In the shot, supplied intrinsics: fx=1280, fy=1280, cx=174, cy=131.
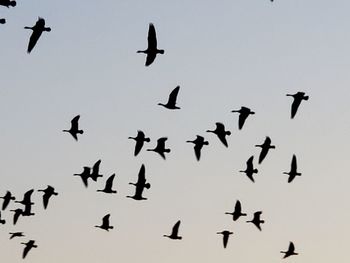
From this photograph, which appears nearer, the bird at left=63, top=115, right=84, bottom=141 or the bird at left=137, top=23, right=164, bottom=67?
the bird at left=137, top=23, right=164, bottom=67

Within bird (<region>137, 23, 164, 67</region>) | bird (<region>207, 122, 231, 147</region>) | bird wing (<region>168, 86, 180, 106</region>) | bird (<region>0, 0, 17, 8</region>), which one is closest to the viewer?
bird (<region>0, 0, 17, 8</region>)

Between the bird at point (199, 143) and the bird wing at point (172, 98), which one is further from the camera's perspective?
the bird at point (199, 143)

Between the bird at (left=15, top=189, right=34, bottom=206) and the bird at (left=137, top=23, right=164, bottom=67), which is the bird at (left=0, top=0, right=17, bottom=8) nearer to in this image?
the bird at (left=137, top=23, right=164, bottom=67)

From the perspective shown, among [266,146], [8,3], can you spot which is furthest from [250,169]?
[8,3]

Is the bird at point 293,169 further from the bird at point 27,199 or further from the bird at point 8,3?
the bird at point 8,3

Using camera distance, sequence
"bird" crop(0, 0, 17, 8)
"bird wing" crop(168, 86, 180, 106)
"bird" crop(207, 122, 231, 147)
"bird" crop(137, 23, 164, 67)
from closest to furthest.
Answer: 1. "bird" crop(0, 0, 17, 8)
2. "bird" crop(137, 23, 164, 67)
3. "bird wing" crop(168, 86, 180, 106)
4. "bird" crop(207, 122, 231, 147)

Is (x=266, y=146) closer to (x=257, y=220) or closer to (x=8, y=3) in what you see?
(x=257, y=220)

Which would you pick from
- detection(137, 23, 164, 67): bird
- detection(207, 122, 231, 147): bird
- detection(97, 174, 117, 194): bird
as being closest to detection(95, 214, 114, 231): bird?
detection(97, 174, 117, 194): bird

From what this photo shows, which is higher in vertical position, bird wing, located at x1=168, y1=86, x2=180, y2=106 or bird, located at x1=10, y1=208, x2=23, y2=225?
bird wing, located at x1=168, y1=86, x2=180, y2=106

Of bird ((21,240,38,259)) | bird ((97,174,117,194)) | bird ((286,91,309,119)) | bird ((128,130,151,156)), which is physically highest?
bird ((286,91,309,119))

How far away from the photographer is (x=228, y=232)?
79.9 metres

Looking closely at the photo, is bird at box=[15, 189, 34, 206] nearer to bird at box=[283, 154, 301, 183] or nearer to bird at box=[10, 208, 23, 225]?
bird at box=[10, 208, 23, 225]

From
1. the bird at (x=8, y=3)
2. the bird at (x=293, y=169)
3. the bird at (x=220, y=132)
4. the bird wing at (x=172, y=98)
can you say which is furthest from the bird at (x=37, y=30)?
the bird at (x=293, y=169)

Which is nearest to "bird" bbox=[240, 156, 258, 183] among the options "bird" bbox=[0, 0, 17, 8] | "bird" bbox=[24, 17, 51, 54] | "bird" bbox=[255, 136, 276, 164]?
"bird" bbox=[255, 136, 276, 164]
